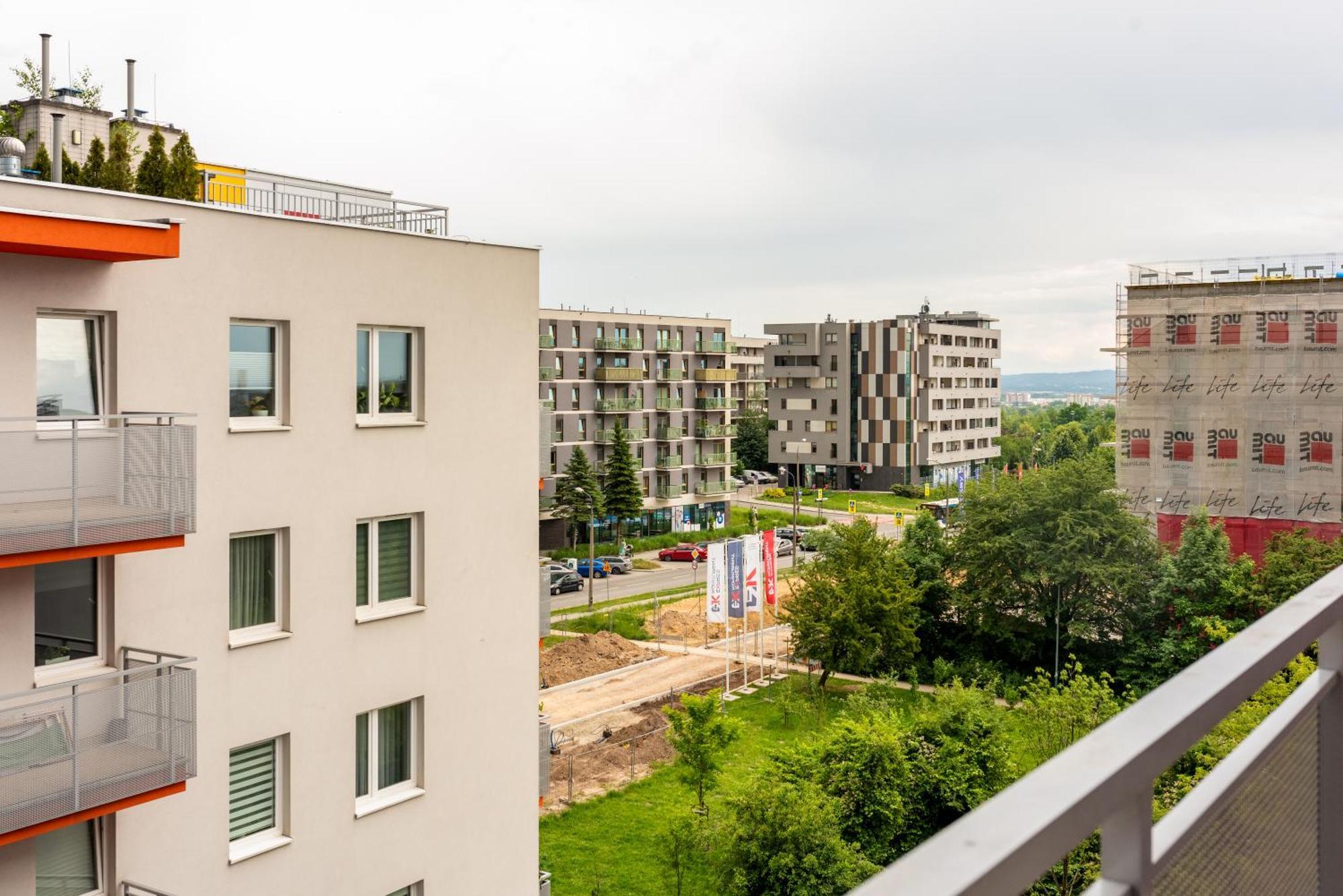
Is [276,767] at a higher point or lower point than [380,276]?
lower

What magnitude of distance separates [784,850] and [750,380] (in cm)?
9034

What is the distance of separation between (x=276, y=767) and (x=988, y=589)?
2980cm

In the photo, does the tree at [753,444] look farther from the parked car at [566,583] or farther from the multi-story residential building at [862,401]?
the parked car at [566,583]

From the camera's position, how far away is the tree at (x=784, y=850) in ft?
59.5

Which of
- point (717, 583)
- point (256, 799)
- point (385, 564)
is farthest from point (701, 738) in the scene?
point (256, 799)

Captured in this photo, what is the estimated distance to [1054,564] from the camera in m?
36.0

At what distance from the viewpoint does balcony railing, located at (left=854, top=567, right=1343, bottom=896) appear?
0.88 m

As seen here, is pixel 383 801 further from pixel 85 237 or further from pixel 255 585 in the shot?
pixel 85 237

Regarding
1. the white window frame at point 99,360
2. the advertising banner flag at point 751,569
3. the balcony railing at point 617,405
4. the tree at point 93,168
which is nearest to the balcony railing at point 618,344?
the balcony railing at point 617,405

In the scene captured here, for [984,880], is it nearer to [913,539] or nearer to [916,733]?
[916,733]

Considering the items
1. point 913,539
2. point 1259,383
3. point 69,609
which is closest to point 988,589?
point 913,539

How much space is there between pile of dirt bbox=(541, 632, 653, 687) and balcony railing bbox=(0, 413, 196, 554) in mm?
27306

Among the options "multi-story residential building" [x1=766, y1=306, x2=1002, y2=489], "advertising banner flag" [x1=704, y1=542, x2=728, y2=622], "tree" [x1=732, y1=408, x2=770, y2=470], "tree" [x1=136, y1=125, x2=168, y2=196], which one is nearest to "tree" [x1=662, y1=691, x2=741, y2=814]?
"advertising banner flag" [x1=704, y1=542, x2=728, y2=622]

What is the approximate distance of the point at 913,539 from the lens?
132 feet
